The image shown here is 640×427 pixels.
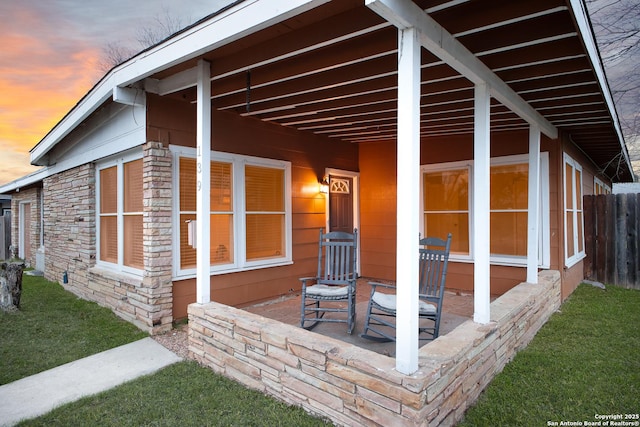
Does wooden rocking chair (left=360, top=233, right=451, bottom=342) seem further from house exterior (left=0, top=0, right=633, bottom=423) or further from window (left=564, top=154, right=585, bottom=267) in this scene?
window (left=564, top=154, right=585, bottom=267)

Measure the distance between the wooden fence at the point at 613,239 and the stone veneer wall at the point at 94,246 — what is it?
7.55m

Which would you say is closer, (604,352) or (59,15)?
(604,352)

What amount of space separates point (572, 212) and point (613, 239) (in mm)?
1722

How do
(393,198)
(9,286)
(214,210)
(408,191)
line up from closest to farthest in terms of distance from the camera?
1. (408,191)
2. (214,210)
3. (9,286)
4. (393,198)

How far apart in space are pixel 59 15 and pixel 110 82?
167 inches

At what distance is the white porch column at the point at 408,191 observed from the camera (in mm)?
2020

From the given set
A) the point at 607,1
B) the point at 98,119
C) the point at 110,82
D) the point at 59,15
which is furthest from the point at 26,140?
the point at 607,1

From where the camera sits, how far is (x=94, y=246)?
218 inches

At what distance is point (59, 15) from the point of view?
267 inches

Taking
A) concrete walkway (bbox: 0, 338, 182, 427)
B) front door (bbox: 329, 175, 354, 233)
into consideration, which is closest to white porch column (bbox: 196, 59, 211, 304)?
concrete walkway (bbox: 0, 338, 182, 427)

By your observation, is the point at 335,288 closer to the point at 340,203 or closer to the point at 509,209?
the point at 340,203

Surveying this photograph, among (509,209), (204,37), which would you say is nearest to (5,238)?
(204,37)

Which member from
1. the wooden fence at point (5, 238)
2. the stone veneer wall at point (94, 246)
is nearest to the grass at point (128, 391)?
the stone veneer wall at point (94, 246)

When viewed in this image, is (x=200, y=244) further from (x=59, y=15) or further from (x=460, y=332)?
(x=59, y=15)
